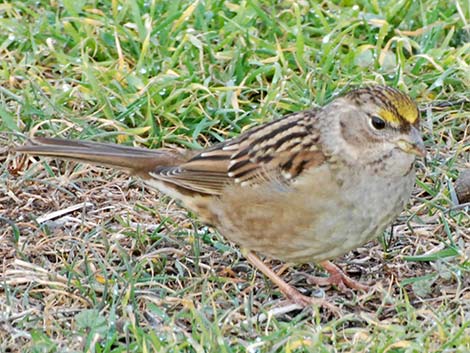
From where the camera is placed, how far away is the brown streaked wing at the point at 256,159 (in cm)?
523

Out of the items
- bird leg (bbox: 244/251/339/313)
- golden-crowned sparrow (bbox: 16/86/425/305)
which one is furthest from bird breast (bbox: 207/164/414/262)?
bird leg (bbox: 244/251/339/313)

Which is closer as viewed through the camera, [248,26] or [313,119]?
[313,119]

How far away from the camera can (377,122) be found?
504cm

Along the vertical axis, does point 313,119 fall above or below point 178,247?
above

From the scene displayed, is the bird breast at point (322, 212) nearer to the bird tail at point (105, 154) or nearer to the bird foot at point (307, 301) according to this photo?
the bird foot at point (307, 301)

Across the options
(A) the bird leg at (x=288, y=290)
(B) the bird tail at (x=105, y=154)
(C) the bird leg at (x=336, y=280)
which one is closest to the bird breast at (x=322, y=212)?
(A) the bird leg at (x=288, y=290)

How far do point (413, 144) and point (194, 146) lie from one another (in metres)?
1.58

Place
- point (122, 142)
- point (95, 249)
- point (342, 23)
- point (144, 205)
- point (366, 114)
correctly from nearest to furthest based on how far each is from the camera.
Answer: point (366, 114)
point (95, 249)
point (144, 205)
point (122, 142)
point (342, 23)

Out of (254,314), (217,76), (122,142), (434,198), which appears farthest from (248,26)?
(254,314)

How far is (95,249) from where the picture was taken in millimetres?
5523

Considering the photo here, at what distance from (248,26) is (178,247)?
1.73 m

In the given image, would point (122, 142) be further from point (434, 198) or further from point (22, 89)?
point (434, 198)

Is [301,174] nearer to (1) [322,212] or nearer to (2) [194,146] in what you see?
(1) [322,212]

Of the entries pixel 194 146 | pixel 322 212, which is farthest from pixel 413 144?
pixel 194 146
